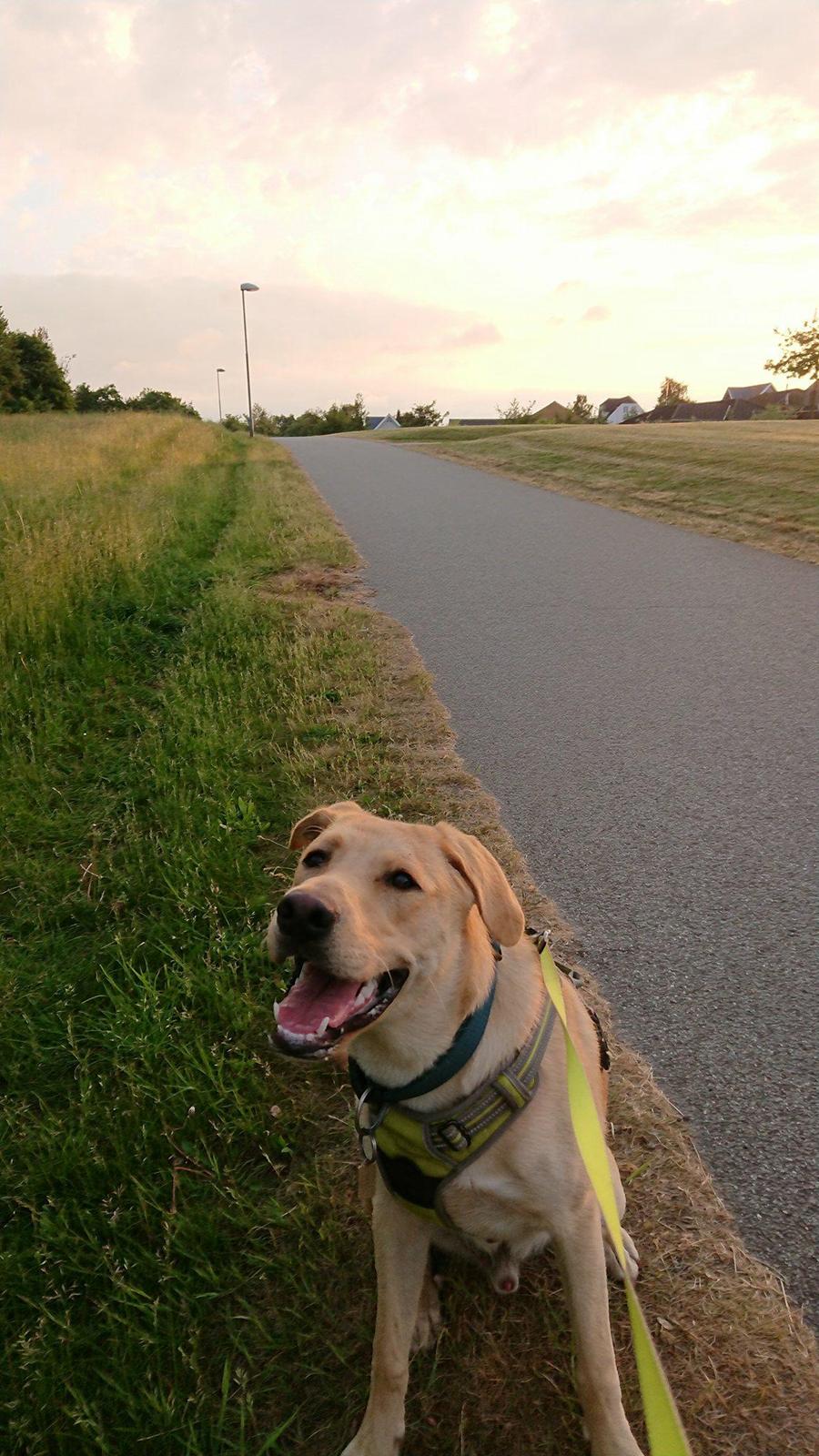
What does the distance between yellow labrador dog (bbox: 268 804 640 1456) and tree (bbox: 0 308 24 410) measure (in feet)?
193

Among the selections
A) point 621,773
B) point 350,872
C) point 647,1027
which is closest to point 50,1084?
point 350,872

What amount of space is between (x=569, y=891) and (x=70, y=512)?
9250 mm

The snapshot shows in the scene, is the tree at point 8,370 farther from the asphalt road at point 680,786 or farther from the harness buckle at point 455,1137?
the harness buckle at point 455,1137

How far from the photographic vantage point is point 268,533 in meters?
12.1

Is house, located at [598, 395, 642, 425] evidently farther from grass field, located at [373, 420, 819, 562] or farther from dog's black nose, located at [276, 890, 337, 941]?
dog's black nose, located at [276, 890, 337, 941]

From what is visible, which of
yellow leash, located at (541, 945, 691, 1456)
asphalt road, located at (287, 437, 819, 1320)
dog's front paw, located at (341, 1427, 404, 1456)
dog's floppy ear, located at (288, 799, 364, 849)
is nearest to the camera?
yellow leash, located at (541, 945, 691, 1456)

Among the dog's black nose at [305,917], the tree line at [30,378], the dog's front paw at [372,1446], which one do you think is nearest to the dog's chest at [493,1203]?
the dog's front paw at [372,1446]

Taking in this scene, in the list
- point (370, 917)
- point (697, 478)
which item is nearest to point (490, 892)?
point (370, 917)

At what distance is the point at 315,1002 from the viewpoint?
5.87 ft

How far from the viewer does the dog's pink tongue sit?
175 cm

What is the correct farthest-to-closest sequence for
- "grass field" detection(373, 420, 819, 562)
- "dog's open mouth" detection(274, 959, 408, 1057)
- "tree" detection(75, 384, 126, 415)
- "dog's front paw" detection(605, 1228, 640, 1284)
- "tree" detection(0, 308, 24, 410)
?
"tree" detection(75, 384, 126, 415), "tree" detection(0, 308, 24, 410), "grass field" detection(373, 420, 819, 562), "dog's front paw" detection(605, 1228, 640, 1284), "dog's open mouth" detection(274, 959, 408, 1057)

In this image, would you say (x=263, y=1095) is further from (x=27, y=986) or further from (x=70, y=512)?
(x=70, y=512)

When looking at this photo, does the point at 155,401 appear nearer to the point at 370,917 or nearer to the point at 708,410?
the point at 708,410

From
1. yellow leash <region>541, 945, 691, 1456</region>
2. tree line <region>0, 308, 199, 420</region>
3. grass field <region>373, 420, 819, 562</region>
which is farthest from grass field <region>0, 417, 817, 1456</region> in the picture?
tree line <region>0, 308, 199, 420</region>
